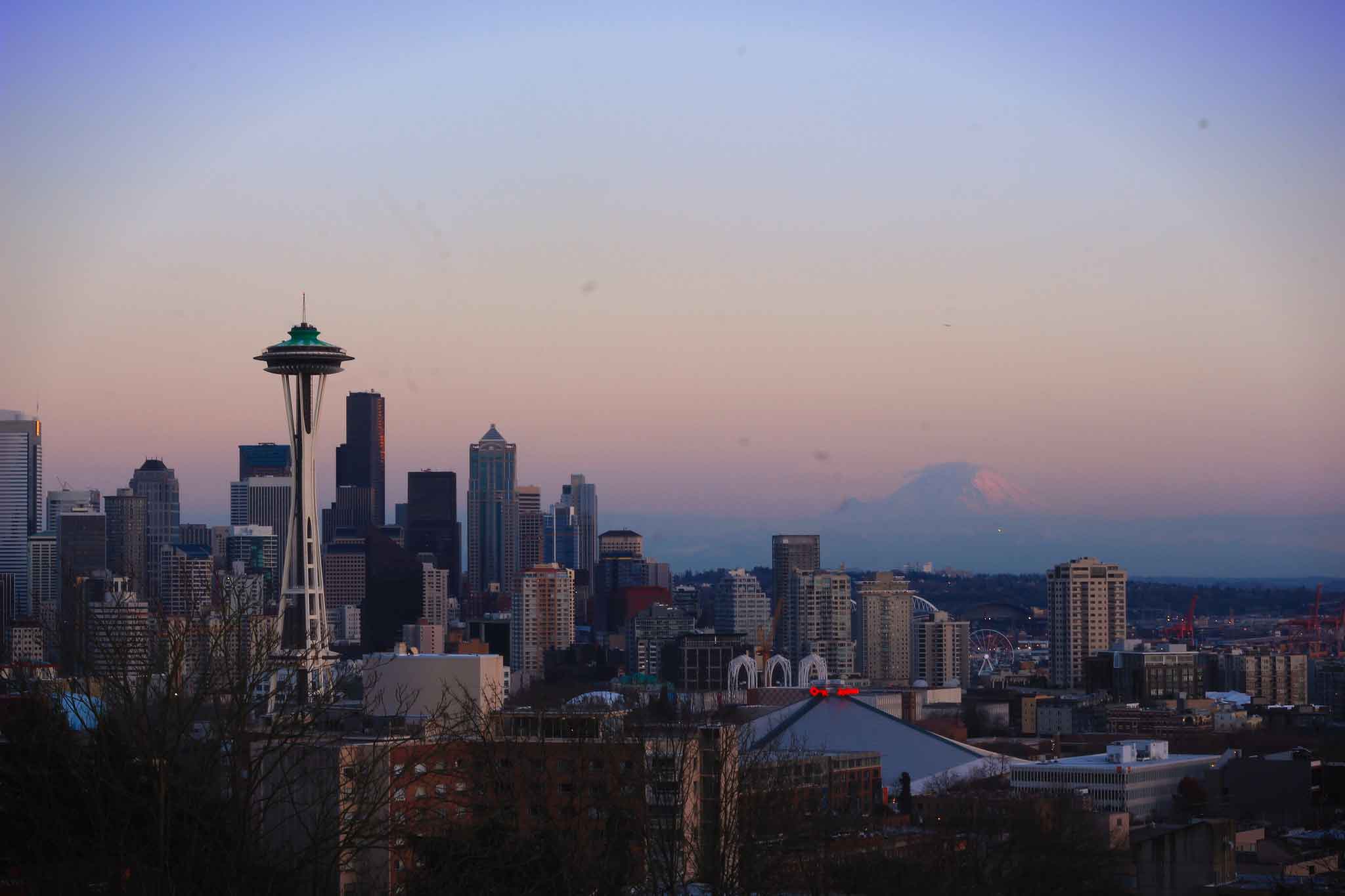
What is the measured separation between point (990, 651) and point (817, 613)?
951 inches

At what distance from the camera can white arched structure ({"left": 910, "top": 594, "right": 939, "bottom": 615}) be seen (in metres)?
127

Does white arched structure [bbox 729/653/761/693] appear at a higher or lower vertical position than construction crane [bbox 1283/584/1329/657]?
lower

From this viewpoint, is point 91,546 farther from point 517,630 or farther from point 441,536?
point 441,536

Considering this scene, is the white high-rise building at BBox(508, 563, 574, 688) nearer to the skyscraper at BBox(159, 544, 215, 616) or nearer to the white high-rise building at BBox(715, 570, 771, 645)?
the white high-rise building at BBox(715, 570, 771, 645)

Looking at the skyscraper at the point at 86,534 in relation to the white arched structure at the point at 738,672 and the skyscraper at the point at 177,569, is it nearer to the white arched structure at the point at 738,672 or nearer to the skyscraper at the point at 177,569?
the skyscraper at the point at 177,569

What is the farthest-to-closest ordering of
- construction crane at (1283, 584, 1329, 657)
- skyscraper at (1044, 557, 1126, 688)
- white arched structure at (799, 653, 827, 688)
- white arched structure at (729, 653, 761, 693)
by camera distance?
construction crane at (1283, 584, 1329, 657) < skyscraper at (1044, 557, 1126, 688) < white arched structure at (799, 653, 827, 688) < white arched structure at (729, 653, 761, 693)

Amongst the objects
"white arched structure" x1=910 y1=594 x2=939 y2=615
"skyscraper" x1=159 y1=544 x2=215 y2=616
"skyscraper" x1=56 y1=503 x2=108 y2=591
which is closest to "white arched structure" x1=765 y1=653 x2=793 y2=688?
"white arched structure" x1=910 y1=594 x2=939 y2=615

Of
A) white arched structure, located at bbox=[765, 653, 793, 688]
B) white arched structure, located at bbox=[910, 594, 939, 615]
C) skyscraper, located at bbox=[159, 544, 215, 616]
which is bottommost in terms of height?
white arched structure, located at bbox=[765, 653, 793, 688]

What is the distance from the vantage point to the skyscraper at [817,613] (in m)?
121

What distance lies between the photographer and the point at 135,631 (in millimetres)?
16281

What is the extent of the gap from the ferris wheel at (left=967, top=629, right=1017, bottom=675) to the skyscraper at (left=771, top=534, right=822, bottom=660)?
11.4 metres

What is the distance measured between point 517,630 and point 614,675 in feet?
37.0

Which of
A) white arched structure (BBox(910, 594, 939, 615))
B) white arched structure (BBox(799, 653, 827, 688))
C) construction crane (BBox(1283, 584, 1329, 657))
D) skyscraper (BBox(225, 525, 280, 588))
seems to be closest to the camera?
white arched structure (BBox(799, 653, 827, 688))

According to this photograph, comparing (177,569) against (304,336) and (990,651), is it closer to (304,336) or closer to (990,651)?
(304,336)
